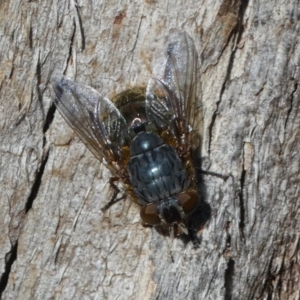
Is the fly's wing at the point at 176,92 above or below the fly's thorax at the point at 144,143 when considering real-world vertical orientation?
above

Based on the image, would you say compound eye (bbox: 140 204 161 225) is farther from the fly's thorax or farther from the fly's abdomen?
the fly's thorax

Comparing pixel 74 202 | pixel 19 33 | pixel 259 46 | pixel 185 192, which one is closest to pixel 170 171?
pixel 185 192

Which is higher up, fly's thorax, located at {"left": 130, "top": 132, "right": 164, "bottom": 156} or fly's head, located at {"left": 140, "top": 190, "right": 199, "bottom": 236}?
fly's thorax, located at {"left": 130, "top": 132, "right": 164, "bottom": 156}

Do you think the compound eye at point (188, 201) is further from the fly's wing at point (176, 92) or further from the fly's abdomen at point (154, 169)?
the fly's wing at point (176, 92)

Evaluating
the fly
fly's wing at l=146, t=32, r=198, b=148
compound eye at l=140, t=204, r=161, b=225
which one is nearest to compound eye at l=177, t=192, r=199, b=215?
the fly

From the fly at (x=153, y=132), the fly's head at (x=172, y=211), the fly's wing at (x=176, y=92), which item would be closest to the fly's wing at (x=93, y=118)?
the fly at (x=153, y=132)

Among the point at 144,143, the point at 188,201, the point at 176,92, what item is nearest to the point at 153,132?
the point at 144,143

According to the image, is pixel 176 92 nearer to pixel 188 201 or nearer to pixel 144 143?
pixel 144 143
